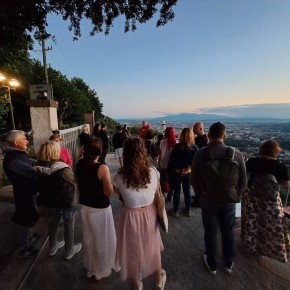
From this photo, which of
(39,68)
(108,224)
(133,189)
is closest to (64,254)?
(108,224)

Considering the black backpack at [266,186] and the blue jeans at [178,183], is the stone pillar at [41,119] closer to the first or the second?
the blue jeans at [178,183]

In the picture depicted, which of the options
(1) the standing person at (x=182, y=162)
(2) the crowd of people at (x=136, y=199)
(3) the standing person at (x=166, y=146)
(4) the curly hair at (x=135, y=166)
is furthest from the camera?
(3) the standing person at (x=166, y=146)

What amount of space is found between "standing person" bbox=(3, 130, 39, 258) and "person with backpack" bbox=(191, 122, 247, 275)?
203 cm

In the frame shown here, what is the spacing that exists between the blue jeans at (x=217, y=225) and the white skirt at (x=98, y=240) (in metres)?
1.09

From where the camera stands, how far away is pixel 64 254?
282 centimetres

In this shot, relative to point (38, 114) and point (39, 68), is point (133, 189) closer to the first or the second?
point (38, 114)

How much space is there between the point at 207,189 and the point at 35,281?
2.19 meters

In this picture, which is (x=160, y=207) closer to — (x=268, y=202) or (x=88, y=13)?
(x=268, y=202)

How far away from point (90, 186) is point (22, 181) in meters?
1.03

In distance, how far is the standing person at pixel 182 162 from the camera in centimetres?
358

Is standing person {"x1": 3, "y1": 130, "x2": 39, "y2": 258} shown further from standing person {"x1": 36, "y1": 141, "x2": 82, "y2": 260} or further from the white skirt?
the white skirt

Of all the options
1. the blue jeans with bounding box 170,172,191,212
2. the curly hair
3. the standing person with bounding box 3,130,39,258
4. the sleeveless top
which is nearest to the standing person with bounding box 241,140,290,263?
the blue jeans with bounding box 170,172,191,212

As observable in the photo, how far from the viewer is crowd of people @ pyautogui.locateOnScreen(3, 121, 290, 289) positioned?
2100 mm

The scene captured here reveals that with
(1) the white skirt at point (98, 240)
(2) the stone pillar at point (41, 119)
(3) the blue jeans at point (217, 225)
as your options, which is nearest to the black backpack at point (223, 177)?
(3) the blue jeans at point (217, 225)
